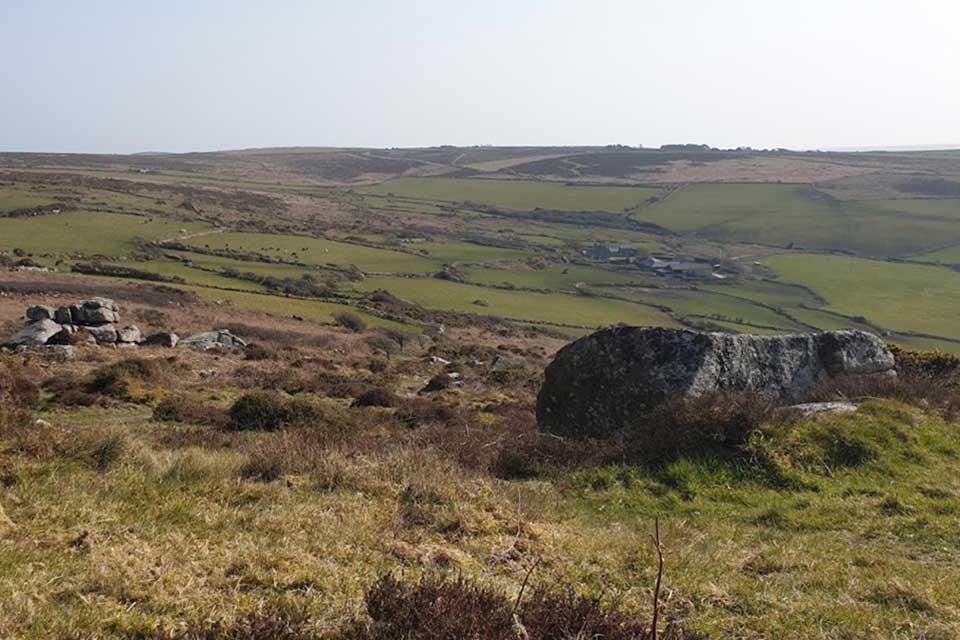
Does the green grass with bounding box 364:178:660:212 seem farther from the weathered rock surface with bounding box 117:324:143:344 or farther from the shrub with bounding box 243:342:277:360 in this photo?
the weathered rock surface with bounding box 117:324:143:344

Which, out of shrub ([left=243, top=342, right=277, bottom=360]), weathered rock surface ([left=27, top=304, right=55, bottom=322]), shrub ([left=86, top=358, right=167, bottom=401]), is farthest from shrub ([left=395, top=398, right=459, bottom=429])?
weathered rock surface ([left=27, top=304, right=55, bottom=322])

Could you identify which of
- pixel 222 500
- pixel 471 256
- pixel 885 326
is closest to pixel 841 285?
pixel 885 326

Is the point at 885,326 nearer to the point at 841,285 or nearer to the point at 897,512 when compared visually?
the point at 841,285

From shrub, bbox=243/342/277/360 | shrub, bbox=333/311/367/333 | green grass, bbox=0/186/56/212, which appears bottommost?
shrub, bbox=333/311/367/333

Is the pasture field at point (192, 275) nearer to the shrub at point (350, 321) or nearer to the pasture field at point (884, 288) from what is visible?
the shrub at point (350, 321)

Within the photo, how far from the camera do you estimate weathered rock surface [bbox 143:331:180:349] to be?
30.7 metres

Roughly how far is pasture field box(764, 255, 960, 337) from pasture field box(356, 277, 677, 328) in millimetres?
20753

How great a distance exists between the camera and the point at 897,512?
9273 mm

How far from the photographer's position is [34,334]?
27.2 meters

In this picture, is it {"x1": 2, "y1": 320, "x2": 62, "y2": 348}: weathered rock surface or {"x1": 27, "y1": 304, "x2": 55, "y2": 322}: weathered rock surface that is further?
{"x1": 27, "y1": 304, "x2": 55, "y2": 322}: weathered rock surface

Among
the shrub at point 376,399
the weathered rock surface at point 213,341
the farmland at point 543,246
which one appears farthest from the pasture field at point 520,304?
the shrub at point 376,399

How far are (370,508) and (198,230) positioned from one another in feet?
268

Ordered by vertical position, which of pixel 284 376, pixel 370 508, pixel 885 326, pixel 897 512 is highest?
pixel 370 508

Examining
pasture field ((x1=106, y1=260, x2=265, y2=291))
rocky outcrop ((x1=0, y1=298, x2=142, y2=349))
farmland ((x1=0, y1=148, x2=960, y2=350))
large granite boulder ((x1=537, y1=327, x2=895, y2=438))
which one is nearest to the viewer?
large granite boulder ((x1=537, y1=327, x2=895, y2=438))
